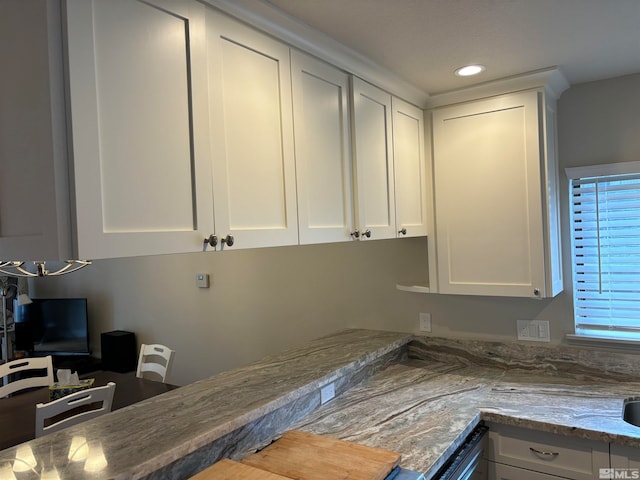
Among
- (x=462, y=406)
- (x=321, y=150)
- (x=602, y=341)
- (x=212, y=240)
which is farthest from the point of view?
(x=602, y=341)

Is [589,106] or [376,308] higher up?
[589,106]

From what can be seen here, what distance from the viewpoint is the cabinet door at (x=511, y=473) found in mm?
1769

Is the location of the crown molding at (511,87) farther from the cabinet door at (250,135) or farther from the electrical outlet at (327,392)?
the electrical outlet at (327,392)

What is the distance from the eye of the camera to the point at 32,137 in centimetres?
98

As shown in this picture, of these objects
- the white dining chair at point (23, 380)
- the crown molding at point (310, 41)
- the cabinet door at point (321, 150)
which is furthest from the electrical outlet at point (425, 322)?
the white dining chair at point (23, 380)

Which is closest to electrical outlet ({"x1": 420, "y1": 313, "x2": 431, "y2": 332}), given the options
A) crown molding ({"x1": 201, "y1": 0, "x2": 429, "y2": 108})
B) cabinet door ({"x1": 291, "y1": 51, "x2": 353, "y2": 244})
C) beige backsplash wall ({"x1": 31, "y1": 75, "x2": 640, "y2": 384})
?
beige backsplash wall ({"x1": 31, "y1": 75, "x2": 640, "y2": 384})

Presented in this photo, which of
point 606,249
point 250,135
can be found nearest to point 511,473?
point 606,249

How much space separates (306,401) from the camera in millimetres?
1838

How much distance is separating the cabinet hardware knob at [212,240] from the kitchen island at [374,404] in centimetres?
56

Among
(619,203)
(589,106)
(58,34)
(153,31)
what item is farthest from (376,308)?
(58,34)

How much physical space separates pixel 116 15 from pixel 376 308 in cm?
214

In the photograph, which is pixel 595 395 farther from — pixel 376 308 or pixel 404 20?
pixel 404 20

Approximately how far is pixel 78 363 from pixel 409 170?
4.07 metres

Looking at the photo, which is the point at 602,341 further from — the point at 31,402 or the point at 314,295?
the point at 31,402
